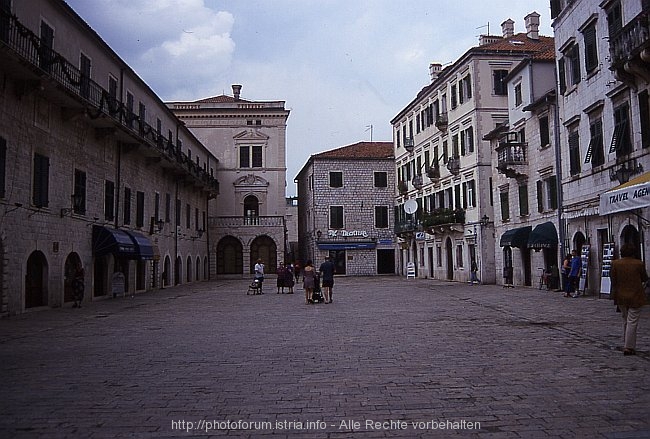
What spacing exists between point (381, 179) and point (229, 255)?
1550cm

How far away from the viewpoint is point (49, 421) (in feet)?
20.2

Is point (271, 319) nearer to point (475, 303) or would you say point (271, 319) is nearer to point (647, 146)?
point (475, 303)

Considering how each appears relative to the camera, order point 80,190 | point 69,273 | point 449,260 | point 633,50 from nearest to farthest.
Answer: point 633,50, point 69,273, point 80,190, point 449,260

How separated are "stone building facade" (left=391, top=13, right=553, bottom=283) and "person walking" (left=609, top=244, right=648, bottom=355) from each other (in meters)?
26.2

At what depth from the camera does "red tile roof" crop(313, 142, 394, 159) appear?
57625mm

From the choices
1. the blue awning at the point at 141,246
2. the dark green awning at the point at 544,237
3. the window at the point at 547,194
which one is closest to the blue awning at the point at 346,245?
the blue awning at the point at 141,246

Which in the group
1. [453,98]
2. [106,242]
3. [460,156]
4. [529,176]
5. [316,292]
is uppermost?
[453,98]

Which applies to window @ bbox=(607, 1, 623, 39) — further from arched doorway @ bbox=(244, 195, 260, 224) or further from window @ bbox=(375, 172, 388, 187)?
arched doorway @ bbox=(244, 195, 260, 224)

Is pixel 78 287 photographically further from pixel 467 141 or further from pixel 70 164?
pixel 467 141

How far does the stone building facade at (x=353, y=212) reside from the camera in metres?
56.6

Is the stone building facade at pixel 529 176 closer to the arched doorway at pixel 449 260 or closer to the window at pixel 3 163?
the arched doorway at pixel 449 260

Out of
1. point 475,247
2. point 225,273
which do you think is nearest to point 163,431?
point 475,247

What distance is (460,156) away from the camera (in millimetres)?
40781

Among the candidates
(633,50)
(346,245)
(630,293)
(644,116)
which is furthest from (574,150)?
(346,245)
